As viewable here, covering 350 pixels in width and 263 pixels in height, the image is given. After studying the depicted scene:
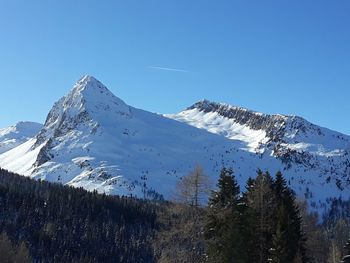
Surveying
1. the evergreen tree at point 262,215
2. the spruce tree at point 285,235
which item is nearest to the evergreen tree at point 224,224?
the evergreen tree at point 262,215

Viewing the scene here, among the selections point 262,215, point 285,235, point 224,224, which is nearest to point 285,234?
point 285,235

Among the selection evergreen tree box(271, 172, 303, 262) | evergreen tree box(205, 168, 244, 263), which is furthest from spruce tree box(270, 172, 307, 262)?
evergreen tree box(205, 168, 244, 263)

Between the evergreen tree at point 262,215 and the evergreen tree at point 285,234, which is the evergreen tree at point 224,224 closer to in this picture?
the evergreen tree at point 262,215

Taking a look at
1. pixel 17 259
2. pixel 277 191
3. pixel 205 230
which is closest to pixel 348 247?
pixel 277 191

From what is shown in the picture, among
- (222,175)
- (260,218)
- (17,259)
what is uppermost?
(222,175)

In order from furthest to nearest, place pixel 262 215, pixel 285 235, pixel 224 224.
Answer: pixel 262 215
pixel 224 224
pixel 285 235

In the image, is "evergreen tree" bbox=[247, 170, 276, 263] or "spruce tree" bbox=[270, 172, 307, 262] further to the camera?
"evergreen tree" bbox=[247, 170, 276, 263]

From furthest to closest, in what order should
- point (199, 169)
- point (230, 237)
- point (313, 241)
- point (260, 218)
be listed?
point (313, 241) → point (199, 169) → point (260, 218) → point (230, 237)

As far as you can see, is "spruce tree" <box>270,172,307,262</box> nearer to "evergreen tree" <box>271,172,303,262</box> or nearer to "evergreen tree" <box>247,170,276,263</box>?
"evergreen tree" <box>271,172,303,262</box>

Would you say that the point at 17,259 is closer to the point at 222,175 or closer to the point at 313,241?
the point at 313,241

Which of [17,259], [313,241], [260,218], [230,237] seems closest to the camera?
[230,237]

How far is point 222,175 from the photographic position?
42750 millimetres

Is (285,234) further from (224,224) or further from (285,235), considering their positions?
(224,224)

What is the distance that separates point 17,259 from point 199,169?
6851 centimetres
